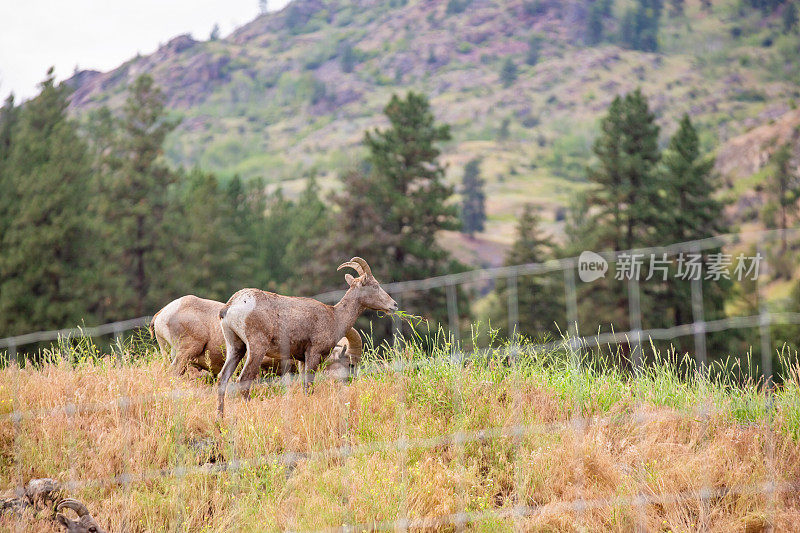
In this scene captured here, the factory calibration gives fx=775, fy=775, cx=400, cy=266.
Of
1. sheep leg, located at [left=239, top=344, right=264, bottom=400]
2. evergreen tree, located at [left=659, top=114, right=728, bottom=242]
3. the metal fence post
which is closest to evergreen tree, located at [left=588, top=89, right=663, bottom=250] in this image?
evergreen tree, located at [left=659, top=114, right=728, bottom=242]

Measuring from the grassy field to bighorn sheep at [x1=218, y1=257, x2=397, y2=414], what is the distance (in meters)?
0.32

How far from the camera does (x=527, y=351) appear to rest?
843 cm

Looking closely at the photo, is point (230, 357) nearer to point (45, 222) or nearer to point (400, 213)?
point (400, 213)

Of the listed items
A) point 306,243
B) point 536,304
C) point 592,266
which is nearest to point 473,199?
point 306,243

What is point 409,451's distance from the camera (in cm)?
655

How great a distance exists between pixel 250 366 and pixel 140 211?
4015 centimetres

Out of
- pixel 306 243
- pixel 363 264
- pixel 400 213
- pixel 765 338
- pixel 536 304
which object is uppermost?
pixel 363 264

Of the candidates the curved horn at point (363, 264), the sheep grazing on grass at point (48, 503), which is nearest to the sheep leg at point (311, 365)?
the curved horn at point (363, 264)

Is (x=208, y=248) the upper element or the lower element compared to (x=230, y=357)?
lower

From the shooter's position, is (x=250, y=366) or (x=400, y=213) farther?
(x=400, y=213)

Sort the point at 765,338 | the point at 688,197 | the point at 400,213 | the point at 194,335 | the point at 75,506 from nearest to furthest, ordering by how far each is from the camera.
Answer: the point at 75,506 < the point at 194,335 < the point at 765,338 < the point at 400,213 < the point at 688,197

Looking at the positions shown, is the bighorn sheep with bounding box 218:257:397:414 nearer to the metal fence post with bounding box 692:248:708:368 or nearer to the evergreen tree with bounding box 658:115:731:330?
the metal fence post with bounding box 692:248:708:368

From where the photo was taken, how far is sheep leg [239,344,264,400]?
7152 millimetres

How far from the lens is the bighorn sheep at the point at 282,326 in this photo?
716 centimetres
